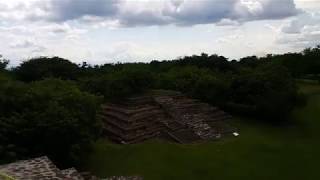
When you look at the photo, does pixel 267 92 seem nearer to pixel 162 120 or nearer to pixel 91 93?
pixel 162 120

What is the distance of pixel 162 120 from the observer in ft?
111

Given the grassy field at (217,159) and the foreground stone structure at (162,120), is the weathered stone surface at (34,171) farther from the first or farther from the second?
the foreground stone structure at (162,120)

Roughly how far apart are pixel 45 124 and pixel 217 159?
9.82 meters

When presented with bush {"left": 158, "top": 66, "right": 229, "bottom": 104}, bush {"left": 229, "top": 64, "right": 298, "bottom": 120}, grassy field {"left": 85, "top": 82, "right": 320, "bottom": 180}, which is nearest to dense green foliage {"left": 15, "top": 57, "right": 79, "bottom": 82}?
bush {"left": 158, "top": 66, "right": 229, "bottom": 104}

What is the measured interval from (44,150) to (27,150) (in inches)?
35.8

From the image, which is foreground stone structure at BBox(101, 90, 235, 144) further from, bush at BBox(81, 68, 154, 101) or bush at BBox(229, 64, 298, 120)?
bush at BBox(229, 64, 298, 120)

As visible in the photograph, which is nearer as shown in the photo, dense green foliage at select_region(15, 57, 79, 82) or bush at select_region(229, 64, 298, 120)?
bush at select_region(229, 64, 298, 120)

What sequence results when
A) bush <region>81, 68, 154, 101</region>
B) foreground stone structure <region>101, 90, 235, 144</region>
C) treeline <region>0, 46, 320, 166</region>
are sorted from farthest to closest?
1. bush <region>81, 68, 154, 101</region>
2. foreground stone structure <region>101, 90, 235, 144</region>
3. treeline <region>0, 46, 320, 166</region>

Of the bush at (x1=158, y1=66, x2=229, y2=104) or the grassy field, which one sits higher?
the bush at (x1=158, y1=66, x2=229, y2=104)

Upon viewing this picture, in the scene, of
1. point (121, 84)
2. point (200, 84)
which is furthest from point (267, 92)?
point (121, 84)

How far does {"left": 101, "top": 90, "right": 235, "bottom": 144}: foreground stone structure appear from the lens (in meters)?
31.1

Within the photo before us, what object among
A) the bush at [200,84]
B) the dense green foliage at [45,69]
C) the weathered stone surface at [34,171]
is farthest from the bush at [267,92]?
the weathered stone surface at [34,171]

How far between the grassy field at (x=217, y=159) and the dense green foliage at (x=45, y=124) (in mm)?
2126

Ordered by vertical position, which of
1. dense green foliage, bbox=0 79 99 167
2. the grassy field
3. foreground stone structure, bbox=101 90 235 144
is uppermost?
dense green foliage, bbox=0 79 99 167
